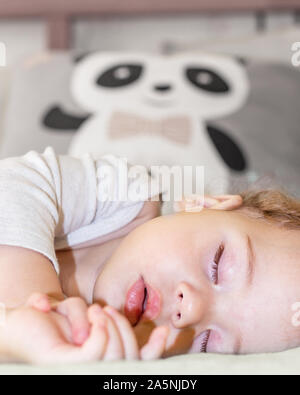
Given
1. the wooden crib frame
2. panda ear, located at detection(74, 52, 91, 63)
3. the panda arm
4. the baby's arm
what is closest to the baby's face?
the baby's arm

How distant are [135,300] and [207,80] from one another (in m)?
0.92

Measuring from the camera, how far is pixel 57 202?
0.90 meters

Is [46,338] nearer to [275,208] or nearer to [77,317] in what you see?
[77,317]

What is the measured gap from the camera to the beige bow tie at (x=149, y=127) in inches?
56.7

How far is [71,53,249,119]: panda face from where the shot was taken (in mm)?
1520

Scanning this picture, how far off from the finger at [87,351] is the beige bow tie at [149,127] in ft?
3.03

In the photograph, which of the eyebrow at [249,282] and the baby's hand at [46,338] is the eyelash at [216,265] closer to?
the eyebrow at [249,282]

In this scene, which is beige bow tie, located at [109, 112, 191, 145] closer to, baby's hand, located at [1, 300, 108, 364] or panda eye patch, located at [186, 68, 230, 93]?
panda eye patch, located at [186, 68, 230, 93]

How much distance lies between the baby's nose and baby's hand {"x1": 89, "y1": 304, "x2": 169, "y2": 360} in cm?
15

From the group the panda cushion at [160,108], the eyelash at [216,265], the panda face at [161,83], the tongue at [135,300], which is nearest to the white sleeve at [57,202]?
the tongue at [135,300]

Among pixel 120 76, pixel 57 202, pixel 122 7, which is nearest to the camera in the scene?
pixel 57 202

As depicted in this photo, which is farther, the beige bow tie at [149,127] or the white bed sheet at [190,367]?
the beige bow tie at [149,127]

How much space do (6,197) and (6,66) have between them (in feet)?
4.31

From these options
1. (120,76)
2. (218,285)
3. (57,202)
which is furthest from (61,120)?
(218,285)
